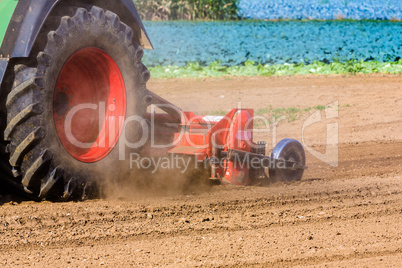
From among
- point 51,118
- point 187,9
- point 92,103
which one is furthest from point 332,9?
point 51,118

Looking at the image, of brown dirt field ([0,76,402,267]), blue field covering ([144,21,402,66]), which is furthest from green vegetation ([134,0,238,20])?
brown dirt field ([0,76,402,267])

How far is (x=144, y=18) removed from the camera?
74.0 ft

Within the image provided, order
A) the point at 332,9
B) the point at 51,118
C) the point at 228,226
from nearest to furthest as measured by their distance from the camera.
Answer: the point at 51,118 < the point at 228,226 < the point at 332,9

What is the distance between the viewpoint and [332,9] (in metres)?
20.7

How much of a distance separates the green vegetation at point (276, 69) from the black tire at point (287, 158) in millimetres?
9183


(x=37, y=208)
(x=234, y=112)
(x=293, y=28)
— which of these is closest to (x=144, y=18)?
(x=293, y=28)

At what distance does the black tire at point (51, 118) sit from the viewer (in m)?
3.31

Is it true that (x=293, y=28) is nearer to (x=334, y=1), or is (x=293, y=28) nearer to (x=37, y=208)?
(x=334, y=1)

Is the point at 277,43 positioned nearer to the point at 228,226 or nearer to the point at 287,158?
the point at 287,158

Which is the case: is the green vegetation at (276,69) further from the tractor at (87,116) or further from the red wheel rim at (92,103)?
the red wheel rim at (92,103)

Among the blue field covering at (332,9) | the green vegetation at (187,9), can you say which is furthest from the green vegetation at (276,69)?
the green vegetation at (187,9)

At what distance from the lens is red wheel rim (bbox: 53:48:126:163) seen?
13.3 feet

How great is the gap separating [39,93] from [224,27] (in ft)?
51.7

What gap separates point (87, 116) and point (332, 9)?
18186 mm
